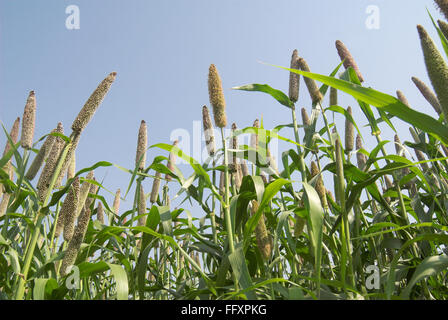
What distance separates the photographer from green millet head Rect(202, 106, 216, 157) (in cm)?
256

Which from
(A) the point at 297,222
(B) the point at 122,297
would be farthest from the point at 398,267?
(B) the point at 122,297

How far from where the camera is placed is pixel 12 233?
2430 millimetres

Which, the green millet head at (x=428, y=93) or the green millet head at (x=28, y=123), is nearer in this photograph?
the green millet head at (x=28, y=123)

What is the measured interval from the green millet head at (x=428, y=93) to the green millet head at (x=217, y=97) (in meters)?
1.85

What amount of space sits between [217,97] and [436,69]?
113cm

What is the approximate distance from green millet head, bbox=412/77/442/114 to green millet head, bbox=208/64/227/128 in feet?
6.06

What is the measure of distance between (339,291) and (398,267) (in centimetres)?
34

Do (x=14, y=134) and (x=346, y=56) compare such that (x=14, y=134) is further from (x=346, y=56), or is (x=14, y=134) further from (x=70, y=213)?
(x=346, y=56)

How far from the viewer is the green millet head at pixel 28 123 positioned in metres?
2.47

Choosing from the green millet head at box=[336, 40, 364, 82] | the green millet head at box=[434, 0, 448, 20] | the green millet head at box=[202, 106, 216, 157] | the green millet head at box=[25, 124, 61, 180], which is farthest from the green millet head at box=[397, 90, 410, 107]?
the green millet head at box=[25, 124, 61, 180]

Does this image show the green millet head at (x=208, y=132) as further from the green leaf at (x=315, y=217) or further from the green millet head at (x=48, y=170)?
the green leaf at (x=315, y=217)

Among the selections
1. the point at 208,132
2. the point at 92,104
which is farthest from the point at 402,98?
the point at 92,104

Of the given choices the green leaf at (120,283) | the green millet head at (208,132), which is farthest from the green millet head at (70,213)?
the green millet head at (208,132)
